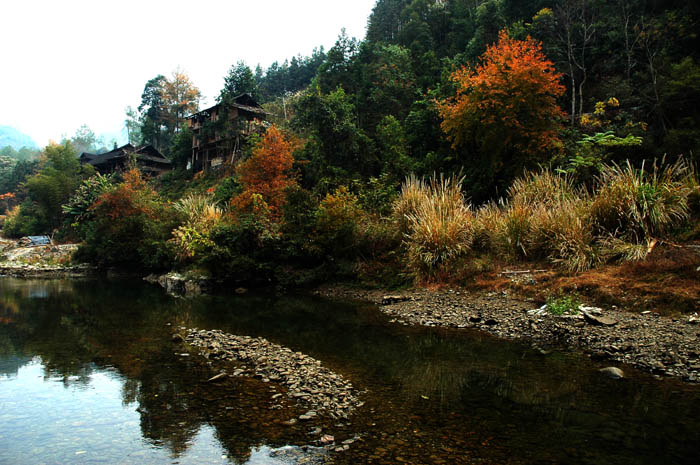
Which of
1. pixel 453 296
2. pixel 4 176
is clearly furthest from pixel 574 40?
pixel 4 176

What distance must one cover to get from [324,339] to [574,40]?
82.0ft

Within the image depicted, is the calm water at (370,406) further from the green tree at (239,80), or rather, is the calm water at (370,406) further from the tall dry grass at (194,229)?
the green tree at (239,80)

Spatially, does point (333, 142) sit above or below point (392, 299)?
above

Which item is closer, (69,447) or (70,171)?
(69,447)

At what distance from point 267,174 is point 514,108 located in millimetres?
12019

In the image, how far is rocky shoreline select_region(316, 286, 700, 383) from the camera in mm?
5855

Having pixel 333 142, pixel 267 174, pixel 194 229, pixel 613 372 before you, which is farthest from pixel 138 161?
pixel 613 372

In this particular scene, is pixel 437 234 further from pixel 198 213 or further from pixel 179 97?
pixel 179 97

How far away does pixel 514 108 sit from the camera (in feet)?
52.6

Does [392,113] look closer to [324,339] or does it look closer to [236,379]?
[324,339]

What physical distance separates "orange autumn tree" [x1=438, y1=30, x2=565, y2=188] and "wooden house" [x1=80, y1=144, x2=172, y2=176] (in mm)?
39848

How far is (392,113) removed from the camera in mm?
Answer: 29016

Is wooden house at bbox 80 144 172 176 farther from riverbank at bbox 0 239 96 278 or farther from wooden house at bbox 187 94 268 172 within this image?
riverbank at bbox 0 239 96 278

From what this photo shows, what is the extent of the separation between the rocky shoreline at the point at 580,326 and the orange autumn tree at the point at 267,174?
10.6 metres
